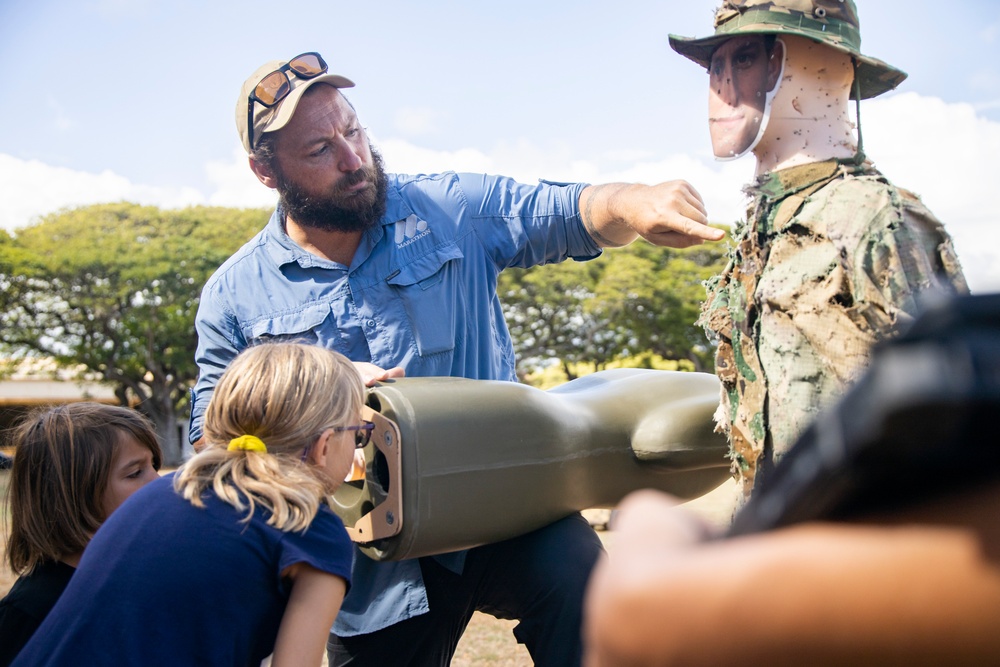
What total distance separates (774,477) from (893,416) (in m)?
0.11

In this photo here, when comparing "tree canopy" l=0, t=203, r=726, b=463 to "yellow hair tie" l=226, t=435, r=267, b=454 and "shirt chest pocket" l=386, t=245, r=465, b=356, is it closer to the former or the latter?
"shirt chest pocket" l=386, t=245, r=465, b=356

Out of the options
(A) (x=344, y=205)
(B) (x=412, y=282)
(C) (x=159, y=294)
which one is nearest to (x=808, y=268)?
(B) (x=412, y=282)

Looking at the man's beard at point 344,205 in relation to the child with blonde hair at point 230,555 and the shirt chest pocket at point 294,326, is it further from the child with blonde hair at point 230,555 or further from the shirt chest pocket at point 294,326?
the child with blonde hair at point 230,555

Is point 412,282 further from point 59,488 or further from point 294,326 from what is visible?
point 59,488

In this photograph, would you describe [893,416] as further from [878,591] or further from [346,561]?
[346,561]

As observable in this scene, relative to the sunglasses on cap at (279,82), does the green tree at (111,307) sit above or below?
below

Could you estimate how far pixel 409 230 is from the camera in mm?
3016

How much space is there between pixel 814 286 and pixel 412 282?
4.66 ft

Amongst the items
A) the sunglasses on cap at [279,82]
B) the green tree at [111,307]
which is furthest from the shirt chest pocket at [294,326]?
the green tree at [111,307]

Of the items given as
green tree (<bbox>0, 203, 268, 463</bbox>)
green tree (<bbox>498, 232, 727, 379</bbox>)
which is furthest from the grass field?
green tree (<bbox>498, 232, 727, 379</bbox>)

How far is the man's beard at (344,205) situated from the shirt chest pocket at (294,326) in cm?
31

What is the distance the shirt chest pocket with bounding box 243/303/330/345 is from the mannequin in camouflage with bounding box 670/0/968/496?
1.27 meters

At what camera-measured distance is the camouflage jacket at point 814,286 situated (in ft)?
5.75

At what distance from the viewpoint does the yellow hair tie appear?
2.01 metres
